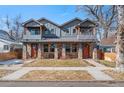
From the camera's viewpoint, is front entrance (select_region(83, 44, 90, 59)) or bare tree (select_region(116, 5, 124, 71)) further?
front entrance (select_region(83, 44, 90, 59))

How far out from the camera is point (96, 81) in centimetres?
1307

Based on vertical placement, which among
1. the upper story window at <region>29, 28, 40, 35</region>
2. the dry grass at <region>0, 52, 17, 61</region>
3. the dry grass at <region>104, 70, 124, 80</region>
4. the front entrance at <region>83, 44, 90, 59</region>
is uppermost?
the upper story window at <region>29, 28, 40, 35</region>

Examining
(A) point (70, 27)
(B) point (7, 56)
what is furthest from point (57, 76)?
(A) point (70, 27)

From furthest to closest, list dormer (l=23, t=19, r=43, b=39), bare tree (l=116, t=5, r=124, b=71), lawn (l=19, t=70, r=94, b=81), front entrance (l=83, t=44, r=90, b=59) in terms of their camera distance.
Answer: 1. front entrance (l=83, t=44, r=90, b=59)
2. dormer (l=23, t=19, r=43, b=39)
3. bare tree (l=116, t=5, r=124, b=71)
4. lawn (l=19, t=70, r=94, b=81)

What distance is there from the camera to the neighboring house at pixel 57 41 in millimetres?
33906

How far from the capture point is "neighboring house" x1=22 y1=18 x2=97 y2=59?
3391cm

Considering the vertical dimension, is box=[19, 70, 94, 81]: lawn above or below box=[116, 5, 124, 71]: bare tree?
below

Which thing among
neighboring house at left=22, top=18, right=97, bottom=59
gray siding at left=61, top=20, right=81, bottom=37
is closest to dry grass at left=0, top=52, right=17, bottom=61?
neighboring house at left=22, top=18, right=97, bottom=59

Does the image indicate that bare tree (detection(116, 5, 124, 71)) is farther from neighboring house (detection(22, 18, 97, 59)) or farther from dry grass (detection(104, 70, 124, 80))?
neighboring house (detection(22, 18, 97, 59))

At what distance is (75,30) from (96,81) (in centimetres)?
2278

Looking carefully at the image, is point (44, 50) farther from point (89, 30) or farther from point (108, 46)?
point (108, 46)

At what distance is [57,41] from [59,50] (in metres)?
1.46

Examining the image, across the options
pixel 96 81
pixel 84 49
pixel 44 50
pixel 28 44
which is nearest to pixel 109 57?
pixel 84 49

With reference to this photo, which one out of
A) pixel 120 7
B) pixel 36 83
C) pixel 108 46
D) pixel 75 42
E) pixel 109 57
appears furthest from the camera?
pixel 108 46
